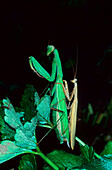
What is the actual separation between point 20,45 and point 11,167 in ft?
2.17

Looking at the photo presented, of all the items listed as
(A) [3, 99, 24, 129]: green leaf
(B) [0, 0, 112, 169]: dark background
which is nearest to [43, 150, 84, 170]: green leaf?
(A) [3, 99, 24, 129]: green leaf

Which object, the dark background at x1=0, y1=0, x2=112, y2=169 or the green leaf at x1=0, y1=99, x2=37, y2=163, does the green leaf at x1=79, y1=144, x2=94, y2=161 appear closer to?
the green leaf at x1=0, y1=99, x2=37, y2=163

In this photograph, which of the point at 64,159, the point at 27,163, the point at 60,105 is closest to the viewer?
the point at 27,163

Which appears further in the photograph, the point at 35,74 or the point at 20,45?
the point at 20,45

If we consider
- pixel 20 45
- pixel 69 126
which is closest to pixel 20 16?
pixel 20 45

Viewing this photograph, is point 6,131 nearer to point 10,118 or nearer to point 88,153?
point 10,118

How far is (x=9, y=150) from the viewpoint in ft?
1.24

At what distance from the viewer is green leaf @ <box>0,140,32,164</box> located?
Result: 0.37m

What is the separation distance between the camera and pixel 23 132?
1.32 ft

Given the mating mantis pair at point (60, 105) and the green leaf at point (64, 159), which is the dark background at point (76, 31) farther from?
the green leaf at point (64, 159)

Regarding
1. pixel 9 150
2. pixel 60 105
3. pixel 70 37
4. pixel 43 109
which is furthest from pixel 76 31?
pixel 9 150

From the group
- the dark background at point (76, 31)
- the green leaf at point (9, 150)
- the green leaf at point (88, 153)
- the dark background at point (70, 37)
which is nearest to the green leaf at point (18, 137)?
the green leaf at point (9, 150)

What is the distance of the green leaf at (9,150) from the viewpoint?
14.5 inches

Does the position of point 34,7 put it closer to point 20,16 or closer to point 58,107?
point 20,16
